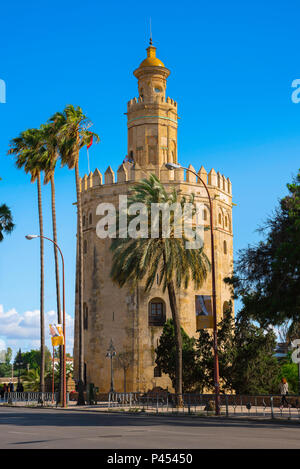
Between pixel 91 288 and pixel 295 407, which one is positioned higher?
pixel 91 288

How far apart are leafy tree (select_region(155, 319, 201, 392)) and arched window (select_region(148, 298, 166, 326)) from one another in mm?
5066

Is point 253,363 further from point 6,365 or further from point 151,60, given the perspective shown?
point 6,365

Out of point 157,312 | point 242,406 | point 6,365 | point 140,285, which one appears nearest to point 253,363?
point 242,406

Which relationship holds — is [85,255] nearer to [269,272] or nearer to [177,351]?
[177,351]

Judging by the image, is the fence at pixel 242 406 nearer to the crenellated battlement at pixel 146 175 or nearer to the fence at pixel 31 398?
the fence at pixel 31 398

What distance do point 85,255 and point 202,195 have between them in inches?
431

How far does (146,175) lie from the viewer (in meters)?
48.8

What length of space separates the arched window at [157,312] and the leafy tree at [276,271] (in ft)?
62.6

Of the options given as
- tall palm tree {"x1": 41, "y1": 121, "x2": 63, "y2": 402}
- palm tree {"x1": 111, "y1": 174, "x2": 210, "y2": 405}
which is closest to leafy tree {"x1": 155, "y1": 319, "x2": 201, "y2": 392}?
palm tree {"x1": 111, "y1": 174, "x2": 210, "y2": 405}

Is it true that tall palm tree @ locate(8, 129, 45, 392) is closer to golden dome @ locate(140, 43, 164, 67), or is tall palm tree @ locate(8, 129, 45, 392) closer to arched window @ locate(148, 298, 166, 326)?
arched window @ locate(148, 298, 166, 326)

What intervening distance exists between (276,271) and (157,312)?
24.2 meters

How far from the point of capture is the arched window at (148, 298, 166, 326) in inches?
1854

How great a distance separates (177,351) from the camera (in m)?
32.8
